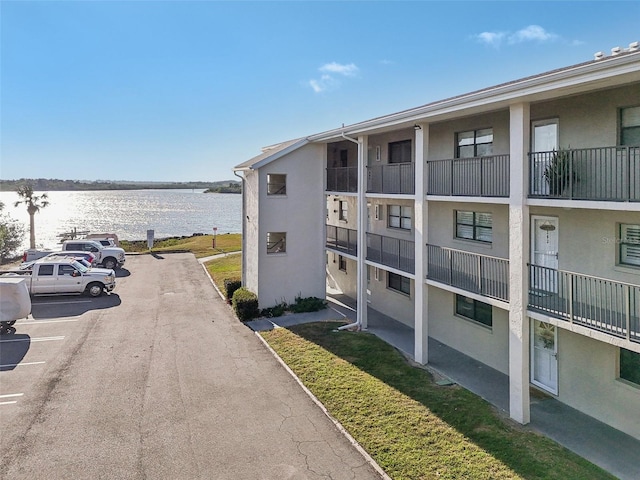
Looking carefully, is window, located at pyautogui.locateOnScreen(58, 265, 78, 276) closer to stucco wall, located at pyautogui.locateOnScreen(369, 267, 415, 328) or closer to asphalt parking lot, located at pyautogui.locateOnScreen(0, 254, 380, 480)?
asphalt parking lot, located at pyautogui.locateOnScreen(0, 254, 380, 480)

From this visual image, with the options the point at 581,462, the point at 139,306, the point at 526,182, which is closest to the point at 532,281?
the point at 526,182

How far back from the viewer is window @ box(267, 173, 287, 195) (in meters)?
19.8

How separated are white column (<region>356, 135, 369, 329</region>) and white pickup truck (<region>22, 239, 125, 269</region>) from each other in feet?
65.8

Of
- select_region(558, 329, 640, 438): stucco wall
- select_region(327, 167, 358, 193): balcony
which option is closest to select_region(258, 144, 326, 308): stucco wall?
select_region(327, 167, 358, 193): balcony

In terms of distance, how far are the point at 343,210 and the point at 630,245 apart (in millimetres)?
14144

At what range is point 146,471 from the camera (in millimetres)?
8469

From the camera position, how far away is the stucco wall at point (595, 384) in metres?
9.70

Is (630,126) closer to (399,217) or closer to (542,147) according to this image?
(542,147)

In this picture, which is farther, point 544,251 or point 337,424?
point 544,251

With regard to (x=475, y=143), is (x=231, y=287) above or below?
below

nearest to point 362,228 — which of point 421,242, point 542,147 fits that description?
point 421,242

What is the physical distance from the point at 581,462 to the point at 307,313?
40.8ft

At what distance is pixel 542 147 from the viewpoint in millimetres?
11305

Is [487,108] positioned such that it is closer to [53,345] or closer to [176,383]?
[176,383]
